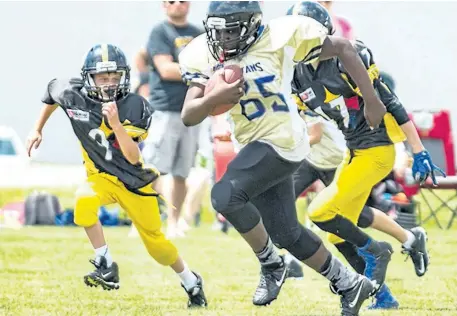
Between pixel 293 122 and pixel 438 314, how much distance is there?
1.11m

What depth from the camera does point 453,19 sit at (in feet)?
37.5

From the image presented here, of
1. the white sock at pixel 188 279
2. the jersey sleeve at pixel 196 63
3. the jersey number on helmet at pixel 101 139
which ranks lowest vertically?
the white sock at pixel 188 279

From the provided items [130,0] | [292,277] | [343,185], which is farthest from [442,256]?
[130,0]

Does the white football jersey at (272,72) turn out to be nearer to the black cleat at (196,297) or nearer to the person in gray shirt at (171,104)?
the black cleat at (196,297)

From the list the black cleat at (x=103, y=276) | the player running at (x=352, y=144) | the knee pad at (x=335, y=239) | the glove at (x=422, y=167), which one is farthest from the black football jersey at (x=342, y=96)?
the black cleat at (x=103, y=276)

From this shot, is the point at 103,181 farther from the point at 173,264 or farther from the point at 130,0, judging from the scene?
the point at 130,0

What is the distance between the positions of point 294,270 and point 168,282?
785 mm

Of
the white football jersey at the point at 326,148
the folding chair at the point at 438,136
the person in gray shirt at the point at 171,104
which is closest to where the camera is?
the white football jersey at the point at 326,148

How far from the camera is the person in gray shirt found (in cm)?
871

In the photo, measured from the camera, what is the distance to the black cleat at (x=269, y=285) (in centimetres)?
496

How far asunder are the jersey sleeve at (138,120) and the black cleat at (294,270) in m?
1.72

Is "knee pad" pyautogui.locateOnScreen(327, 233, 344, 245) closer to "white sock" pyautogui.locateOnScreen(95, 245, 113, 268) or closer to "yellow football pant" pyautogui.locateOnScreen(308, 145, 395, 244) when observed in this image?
"yellow football pant" pyautogui.locateOnScreen(308, 145, 395, 244)

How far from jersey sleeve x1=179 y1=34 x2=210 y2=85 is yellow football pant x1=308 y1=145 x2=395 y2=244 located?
1.03 meters

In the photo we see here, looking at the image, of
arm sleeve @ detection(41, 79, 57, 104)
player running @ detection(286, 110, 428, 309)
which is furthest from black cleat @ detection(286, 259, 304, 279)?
arm sleeve @ detection(41, 79, 57, 104)
